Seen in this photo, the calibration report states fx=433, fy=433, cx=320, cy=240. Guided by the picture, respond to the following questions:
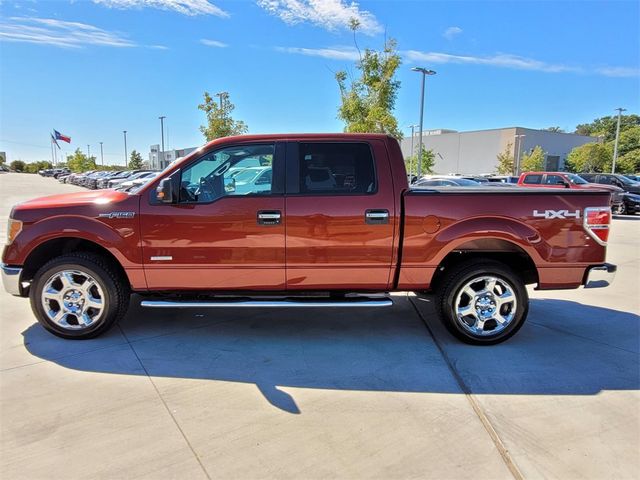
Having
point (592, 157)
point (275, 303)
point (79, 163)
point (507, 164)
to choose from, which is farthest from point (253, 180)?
point (79, 163)

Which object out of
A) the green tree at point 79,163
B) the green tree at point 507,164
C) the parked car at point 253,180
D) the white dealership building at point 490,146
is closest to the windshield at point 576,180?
the parked car at point 253,180

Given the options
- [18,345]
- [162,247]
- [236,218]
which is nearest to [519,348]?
[236,218]

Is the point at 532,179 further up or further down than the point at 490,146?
further down

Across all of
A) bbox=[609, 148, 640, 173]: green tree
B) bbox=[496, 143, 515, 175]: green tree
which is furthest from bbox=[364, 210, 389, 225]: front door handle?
bbox=[609, 148, 640, 173]: green tree

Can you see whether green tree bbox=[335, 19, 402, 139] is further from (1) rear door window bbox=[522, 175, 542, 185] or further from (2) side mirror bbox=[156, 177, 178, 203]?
(2) side mirror bbox=[156, 177, 178, 203]

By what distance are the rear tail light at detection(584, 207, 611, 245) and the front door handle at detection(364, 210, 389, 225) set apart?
188 centimetres

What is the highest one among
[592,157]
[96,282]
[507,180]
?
[592,157]

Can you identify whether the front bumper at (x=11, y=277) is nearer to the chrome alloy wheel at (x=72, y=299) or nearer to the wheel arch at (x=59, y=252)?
the wheel arch at (x=59, y=252)

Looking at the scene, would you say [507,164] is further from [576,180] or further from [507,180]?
[576,180]

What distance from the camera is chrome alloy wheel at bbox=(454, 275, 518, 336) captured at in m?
4.22

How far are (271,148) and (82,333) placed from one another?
2576 mm

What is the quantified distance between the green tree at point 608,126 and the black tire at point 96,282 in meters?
95.2

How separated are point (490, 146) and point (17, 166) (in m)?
110

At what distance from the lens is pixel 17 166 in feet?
353
